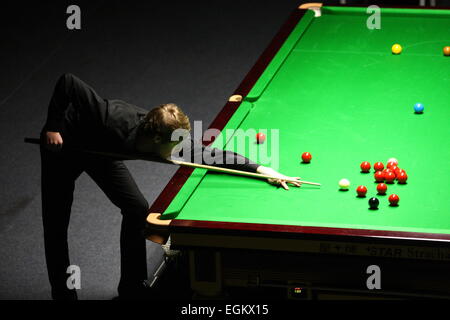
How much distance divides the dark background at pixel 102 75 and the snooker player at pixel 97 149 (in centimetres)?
40

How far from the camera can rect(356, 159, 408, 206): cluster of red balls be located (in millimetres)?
3264

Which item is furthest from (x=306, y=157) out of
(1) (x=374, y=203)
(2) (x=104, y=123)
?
(2) (x=104, y=123)

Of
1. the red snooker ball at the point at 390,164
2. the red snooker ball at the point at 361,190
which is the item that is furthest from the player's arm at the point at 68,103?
the red snooker ball at the point at 390,164

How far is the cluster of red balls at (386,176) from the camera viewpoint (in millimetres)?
3264

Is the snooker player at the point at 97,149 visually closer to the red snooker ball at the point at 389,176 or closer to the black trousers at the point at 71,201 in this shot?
the black trousers at the point at 71,201

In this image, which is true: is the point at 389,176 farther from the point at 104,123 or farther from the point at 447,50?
the point at 447,50

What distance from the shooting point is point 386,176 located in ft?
11.0

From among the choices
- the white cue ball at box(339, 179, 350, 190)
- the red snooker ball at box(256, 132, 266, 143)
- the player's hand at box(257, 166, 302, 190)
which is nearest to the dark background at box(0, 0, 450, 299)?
the red snooker ball at box(256, 132, 266, 143)

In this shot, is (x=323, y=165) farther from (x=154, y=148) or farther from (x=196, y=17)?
(x=196, y=17)

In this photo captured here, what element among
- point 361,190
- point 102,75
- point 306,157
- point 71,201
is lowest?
point 71,201

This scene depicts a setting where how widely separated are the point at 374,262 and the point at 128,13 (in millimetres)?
4985

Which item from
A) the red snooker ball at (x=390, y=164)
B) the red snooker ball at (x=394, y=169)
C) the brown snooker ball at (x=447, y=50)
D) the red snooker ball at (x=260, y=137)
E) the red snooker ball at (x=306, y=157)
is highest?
the brown snooker ball at (x=447, y=50)

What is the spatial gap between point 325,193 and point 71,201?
3.89 ft

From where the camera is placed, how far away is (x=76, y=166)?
12.1 feet
